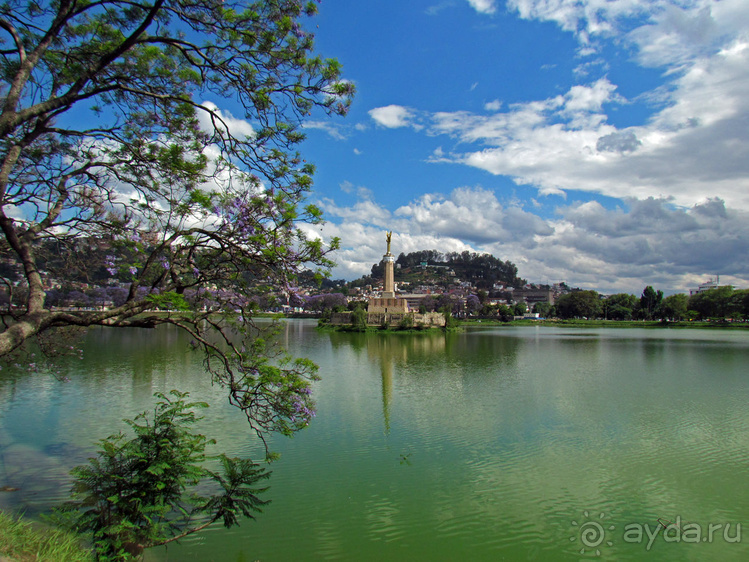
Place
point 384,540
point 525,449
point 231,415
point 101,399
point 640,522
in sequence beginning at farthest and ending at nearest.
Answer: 1. point 101,399
2. point 231,415
3. point 525,449
4. point 640,522
5. point 384,540

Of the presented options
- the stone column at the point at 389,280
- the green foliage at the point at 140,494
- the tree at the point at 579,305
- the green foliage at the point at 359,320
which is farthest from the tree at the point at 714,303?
the green foliage at the point at 140,494

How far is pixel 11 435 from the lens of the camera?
10133 millimetres

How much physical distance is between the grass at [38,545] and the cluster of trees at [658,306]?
3717 inches

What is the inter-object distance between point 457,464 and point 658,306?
3768 inches

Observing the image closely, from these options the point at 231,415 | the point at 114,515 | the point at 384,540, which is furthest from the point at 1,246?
the point at 231,415

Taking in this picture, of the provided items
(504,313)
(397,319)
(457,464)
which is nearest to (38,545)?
(457,464)

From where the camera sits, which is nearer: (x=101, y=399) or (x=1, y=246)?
(x=1, y=246)

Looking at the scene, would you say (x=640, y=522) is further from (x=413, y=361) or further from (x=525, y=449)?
(x=413, y=361)

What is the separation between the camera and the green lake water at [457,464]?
6.31 m

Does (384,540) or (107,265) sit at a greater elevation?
(107,265)

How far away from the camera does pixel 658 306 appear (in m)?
87.9

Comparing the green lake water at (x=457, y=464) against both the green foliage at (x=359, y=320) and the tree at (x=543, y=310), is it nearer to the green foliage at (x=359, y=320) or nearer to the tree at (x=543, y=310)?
the green foliage at (x=359, y=320)

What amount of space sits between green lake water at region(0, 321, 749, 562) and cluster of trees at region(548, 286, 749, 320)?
7646 cm

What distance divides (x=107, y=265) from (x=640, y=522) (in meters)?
8.64
